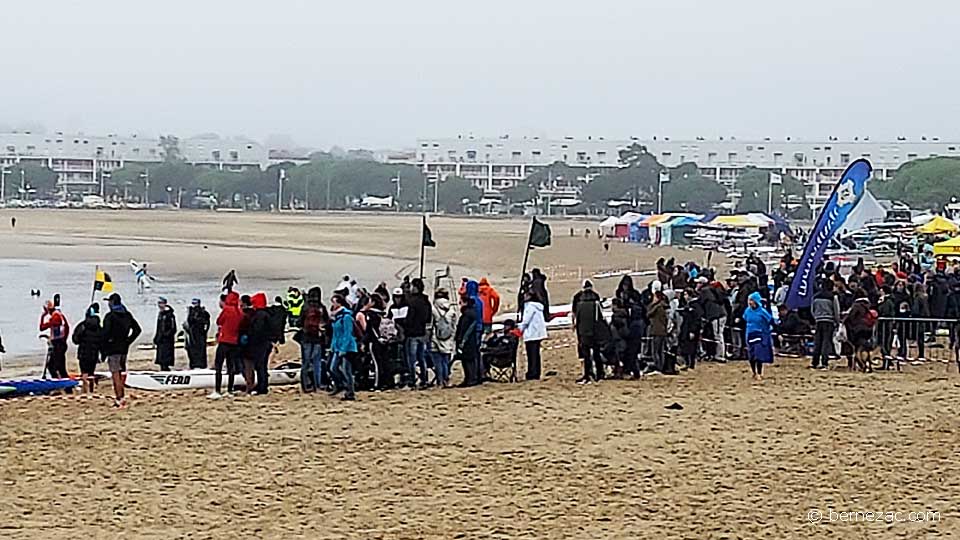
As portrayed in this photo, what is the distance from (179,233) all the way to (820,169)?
95000mm

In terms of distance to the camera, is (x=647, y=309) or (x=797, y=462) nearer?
(x=797, y=462)

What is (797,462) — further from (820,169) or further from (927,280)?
(820,169)

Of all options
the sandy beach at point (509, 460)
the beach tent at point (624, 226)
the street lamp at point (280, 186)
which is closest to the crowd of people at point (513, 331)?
the sandy beach at point (509, 460)

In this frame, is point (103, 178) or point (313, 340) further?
point (103, 178)

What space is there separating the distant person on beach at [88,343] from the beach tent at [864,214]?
9.78 metres

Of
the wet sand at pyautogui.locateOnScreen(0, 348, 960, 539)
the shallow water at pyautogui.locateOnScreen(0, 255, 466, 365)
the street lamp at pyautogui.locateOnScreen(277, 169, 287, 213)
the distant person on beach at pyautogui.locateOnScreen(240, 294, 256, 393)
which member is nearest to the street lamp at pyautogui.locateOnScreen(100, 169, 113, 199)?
the street lamp at pyautogui.locateOnScreen(277, 169, 287, 213)

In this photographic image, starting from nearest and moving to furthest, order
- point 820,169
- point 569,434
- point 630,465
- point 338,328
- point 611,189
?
point 630,465, point 569,434, point 338,328, point 611,189, point 820,169

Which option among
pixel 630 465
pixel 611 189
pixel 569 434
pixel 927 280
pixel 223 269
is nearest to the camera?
pixel 630 465

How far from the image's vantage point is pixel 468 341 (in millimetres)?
15867

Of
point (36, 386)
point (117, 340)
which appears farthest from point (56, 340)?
point (117, 340)

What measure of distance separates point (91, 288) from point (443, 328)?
1050 inches

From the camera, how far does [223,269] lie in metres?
50.1

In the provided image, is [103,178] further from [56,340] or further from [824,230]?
[824,230]

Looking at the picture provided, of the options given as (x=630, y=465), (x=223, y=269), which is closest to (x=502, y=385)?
(x=630, y=465)
